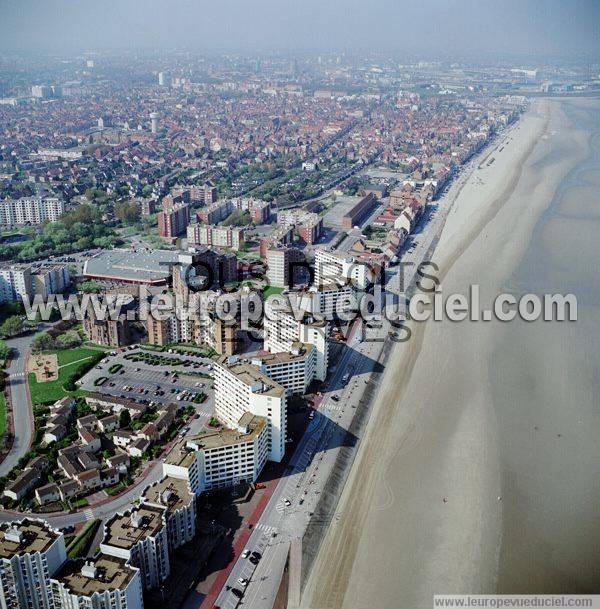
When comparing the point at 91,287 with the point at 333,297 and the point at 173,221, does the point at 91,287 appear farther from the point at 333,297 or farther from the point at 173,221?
the point at 333,297

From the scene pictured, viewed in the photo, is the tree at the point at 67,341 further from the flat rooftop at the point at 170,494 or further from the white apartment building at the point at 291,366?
the flat rooftop at the point at 170,494

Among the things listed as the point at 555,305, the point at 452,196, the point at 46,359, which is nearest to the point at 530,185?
the point at 452,196

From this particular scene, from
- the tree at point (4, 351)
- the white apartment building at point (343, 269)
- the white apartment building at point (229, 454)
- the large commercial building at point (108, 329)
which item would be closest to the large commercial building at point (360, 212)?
the white apartment building at point (343, 269)

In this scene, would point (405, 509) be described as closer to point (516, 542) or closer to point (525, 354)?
point (516, 542)

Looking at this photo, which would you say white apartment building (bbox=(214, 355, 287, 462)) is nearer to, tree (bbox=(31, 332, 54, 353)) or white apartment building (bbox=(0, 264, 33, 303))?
tree (bbox=(31, 332, 54, 353))

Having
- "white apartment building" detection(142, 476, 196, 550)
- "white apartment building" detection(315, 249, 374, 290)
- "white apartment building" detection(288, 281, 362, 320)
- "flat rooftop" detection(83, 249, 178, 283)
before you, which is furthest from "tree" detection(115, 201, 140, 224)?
"white apartment building" detection(142, 476, 196, 550)

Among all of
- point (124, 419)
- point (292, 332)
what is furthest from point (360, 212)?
point (124, 419)

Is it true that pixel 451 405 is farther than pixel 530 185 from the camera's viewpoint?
No
